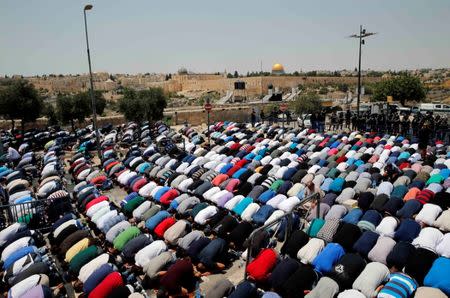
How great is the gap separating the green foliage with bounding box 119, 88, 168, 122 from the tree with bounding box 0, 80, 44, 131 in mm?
6715

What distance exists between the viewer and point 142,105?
Result: 84.6 feet

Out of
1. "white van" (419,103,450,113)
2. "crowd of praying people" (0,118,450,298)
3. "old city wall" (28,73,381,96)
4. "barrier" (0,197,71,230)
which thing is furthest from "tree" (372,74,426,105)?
"old city wall" (28,73,381,96)

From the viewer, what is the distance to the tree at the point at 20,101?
25.3m

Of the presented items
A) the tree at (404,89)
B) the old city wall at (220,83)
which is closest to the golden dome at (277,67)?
the old city wall at (220,83)

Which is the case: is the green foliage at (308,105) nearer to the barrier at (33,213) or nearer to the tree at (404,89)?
the tree at (404,89)

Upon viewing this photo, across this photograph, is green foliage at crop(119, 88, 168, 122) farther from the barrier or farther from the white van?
the white van

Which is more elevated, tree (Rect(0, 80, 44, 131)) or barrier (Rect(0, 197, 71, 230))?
tree (Rect(0, 80, 44, 131))

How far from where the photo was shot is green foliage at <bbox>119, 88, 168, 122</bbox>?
2580 centimetres

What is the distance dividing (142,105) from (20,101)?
9151 millimetres

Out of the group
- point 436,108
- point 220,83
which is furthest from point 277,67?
point 436,108

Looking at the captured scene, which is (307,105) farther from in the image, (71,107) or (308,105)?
(71,107)

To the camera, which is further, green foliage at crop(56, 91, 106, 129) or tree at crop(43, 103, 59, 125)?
tree at crop(43, 103, 59, 125)

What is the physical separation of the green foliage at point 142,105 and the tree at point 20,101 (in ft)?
22.0

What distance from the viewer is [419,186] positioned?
11461mm
